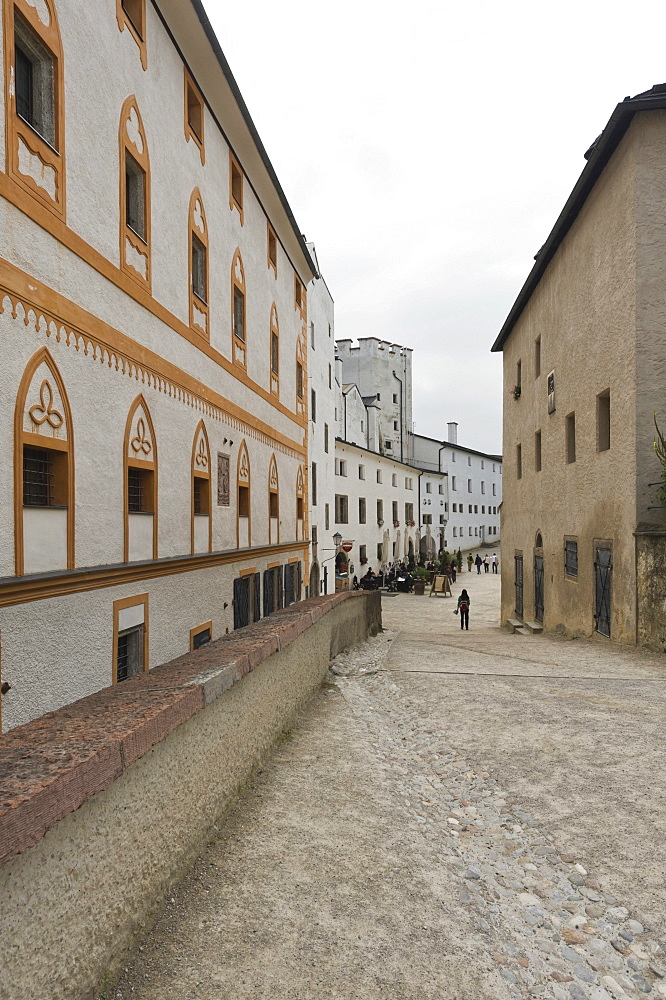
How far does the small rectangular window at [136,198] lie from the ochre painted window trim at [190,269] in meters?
1.79

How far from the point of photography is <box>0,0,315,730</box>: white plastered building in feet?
20.9

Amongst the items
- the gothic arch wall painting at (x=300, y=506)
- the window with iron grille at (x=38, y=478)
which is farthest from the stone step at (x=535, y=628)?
the window with iron grille at (x=38, y=478)

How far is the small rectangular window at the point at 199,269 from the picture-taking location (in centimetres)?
1168

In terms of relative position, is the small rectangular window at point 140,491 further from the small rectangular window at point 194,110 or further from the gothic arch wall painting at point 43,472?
Result: the small rectangular window at point 194,110

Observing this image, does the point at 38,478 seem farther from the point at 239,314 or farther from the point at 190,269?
the point at 239,314

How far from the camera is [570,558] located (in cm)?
1684

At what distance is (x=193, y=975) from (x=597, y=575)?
13273 mm

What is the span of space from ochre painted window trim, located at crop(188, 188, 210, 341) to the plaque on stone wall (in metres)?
2.35

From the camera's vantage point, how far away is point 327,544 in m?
32.1

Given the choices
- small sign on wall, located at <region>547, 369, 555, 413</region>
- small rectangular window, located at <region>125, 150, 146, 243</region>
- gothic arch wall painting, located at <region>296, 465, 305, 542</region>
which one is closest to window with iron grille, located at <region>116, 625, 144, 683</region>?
small rectangular window, located at <region>125, 150, 146, 243</region>

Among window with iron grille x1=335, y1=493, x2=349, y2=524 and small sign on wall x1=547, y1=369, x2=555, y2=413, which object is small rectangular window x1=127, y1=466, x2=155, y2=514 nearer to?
small sign on wall x1=547, y1=369, x2=555, y2=413

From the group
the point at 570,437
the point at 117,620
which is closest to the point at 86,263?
the point at 117,620

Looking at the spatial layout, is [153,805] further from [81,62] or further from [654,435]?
[654,435]

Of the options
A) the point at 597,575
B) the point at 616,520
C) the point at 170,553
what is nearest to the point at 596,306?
the point at 616,520
